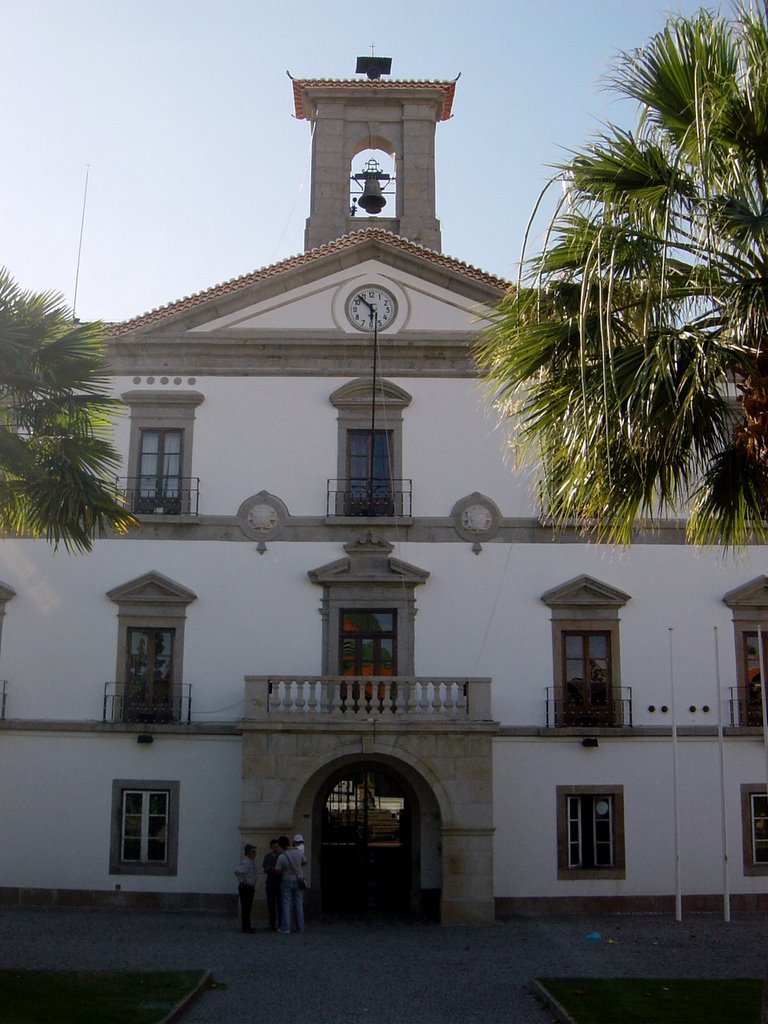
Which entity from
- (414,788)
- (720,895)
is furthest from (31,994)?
(720,895)

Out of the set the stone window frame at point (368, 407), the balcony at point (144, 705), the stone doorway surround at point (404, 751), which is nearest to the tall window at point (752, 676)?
the stone doorway surround at point (404, 751)

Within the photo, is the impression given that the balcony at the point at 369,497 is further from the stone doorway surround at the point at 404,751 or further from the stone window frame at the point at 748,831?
the stone window frame at the point at 748,831

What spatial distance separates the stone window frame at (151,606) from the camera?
23.7 meters

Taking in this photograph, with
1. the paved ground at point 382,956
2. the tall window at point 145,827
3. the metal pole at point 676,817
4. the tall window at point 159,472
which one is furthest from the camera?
the tall window at point 159,472

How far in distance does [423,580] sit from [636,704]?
4.76 m

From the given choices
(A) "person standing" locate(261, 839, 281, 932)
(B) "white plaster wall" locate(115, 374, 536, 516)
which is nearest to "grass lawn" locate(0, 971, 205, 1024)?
(A) "person standing" locate(261, 839, 281, 932)

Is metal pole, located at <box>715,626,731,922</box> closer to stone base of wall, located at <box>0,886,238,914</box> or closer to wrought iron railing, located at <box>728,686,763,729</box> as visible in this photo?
wrought iron railing, located at <box>728,686,763,729</box>

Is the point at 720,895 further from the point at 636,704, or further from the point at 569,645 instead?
the point at 569,645

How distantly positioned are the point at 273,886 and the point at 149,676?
5211 millimetres

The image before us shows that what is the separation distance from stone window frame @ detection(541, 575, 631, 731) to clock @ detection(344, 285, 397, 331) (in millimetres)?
6483

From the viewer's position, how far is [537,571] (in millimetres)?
24062

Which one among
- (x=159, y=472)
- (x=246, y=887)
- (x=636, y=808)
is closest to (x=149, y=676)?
(x=159, y=472)

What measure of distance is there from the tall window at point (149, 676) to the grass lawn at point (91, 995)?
825 cm

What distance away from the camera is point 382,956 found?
17906mm
